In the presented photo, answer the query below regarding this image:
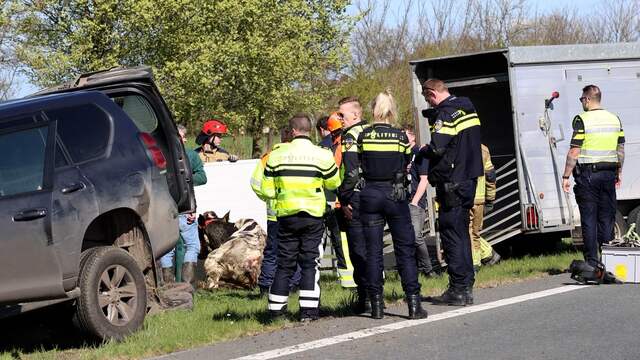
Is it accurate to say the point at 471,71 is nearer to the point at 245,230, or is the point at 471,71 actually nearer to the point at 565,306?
the point at 245,230

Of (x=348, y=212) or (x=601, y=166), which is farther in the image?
(x=601, y=166)

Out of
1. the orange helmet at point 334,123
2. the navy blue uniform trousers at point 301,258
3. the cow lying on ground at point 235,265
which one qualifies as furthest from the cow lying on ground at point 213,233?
the navy blue uniform trousers at point 301,258

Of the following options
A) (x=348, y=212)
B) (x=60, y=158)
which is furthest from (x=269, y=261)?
(x=60, y=158)

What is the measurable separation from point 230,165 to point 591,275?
5339 millimetres

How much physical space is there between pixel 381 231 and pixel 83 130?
2510 millimetres

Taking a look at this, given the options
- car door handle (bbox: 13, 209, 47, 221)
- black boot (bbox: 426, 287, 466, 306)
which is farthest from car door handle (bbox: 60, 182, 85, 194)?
black boot (bbox: 426, 287, 466, 306)

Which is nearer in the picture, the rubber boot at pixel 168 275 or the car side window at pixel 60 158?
the car side window at pixel 60 158

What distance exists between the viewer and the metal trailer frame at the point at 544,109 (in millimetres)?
12586

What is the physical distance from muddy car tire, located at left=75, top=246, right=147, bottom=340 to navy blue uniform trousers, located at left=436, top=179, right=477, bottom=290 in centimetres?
265

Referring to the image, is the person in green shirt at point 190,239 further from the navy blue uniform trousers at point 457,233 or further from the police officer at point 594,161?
the police officer at point 594,161

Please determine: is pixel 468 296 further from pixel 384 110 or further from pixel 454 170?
pixel 384 110

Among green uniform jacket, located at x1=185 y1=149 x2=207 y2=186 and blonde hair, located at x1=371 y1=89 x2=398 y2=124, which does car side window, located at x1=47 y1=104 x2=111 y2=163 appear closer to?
blonde hair, located at x1=371 y1=89 x2=398 y2=124

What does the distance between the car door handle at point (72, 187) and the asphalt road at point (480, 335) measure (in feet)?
4.60

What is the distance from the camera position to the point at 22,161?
748 cm
